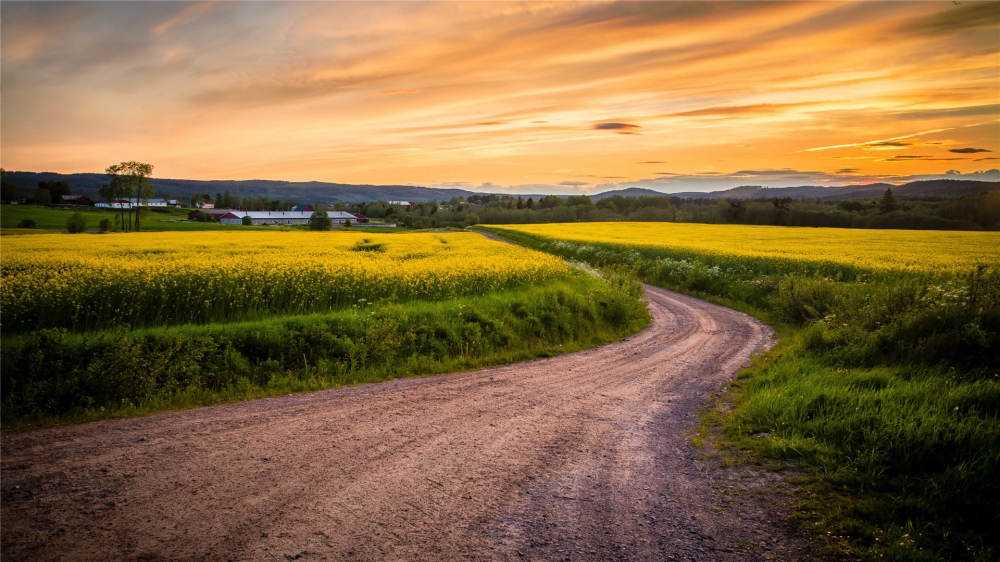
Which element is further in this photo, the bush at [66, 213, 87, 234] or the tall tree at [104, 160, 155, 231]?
the tall tree at [104, 160, 155, 231]

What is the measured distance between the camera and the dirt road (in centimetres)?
430

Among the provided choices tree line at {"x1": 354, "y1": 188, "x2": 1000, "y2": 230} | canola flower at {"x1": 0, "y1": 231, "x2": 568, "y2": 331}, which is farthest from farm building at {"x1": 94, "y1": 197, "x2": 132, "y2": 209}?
tree line at {"x1": 354, "y1": 188, "x2": 1000, "y2": 230}

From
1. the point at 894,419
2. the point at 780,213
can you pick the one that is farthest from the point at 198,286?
the point at 780,213

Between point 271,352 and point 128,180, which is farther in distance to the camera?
point 128,180

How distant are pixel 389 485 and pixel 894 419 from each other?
608cm

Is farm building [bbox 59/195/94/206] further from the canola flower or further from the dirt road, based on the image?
the dirt road

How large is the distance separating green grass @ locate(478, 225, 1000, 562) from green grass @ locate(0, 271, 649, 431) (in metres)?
5.41

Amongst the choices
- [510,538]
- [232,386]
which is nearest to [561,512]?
[510,538]

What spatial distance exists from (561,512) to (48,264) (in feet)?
57.7

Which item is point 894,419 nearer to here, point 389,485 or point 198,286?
point 389,485

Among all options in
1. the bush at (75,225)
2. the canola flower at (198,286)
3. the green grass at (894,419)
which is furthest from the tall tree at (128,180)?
the green grass at (894,419)

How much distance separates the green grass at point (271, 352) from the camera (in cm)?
782

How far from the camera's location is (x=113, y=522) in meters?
4.55

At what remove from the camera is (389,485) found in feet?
17.5
